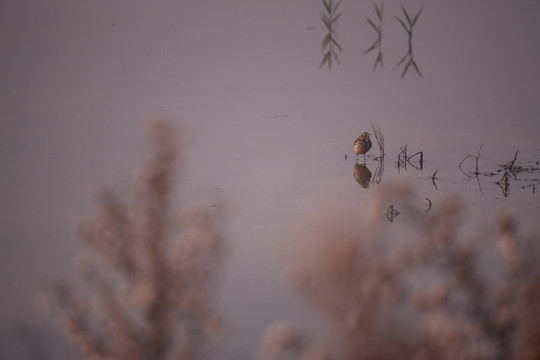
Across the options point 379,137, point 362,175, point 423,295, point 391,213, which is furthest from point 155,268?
point 379,137

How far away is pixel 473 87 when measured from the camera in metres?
8.03

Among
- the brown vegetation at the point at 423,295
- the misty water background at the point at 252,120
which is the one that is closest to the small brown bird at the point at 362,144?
the misty water background at the point at 252,120

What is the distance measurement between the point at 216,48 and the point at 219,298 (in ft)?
20.0

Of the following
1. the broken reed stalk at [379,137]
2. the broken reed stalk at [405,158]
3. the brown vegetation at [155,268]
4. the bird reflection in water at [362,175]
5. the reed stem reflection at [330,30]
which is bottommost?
the bird reflection in water at [362,175]

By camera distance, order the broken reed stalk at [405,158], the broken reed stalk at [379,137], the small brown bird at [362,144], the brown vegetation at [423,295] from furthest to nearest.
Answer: the broken reed stalk at [379,137], the small brown bird at [362,144], the broken reed stalk at [405,158], the brown vegetation at [423,295]

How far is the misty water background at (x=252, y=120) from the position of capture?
4.45 meters

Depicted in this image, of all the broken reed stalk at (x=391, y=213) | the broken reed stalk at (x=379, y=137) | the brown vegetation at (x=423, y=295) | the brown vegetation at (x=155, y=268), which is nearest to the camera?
the brown vegetation at (x=423, y=295)

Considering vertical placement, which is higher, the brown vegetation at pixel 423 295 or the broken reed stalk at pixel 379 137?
the brown vegetation at pixel 423 295

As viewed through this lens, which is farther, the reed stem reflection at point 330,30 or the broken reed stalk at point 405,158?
the broken reed stalk at point 405,158

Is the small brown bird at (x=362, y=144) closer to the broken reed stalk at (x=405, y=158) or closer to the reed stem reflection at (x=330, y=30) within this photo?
the broken reed stalk at (x=405, y=158)

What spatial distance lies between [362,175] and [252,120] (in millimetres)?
1653

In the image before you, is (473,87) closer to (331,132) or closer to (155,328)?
(331,132)

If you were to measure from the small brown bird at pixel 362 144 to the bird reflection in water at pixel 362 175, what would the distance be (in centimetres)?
14

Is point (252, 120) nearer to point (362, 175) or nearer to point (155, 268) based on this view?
point (362, 175)
